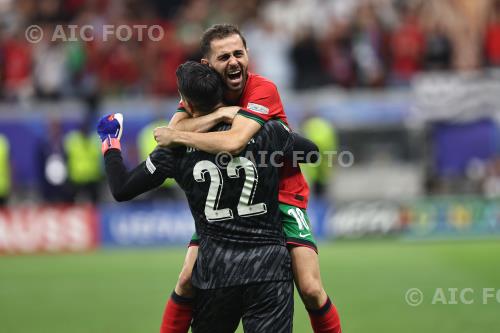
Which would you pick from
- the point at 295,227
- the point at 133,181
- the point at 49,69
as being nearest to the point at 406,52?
the point at 49,69

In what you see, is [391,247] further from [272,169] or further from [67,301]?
[272,169]

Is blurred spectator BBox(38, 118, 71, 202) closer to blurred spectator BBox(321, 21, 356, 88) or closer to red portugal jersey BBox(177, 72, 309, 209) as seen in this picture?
blurred spectator BBox(321, 21, 356, 88)

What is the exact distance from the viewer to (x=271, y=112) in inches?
197


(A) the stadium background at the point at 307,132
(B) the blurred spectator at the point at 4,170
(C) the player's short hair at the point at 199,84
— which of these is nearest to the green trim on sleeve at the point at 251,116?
(C) the player's short hair at the point at 199,84

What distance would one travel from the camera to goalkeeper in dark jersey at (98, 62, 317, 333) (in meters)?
4.60

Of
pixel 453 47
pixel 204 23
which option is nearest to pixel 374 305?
pixel 453 47

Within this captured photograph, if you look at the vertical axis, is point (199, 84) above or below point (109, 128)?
above

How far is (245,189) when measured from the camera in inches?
181

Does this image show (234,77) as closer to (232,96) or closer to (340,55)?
(232,96)

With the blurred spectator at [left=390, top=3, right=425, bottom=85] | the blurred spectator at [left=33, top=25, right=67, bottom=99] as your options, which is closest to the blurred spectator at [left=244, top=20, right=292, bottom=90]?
the blurred spectator at [left=390, top=3, right=425, bottom=85]

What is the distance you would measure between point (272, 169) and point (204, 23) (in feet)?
42.5

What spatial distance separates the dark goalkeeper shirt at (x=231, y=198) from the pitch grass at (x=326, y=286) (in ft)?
9.38

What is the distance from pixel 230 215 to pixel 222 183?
0.55ft

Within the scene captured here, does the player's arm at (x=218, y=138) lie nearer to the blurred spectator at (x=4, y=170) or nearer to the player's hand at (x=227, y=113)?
the player's hand at (x=227, y=113)
